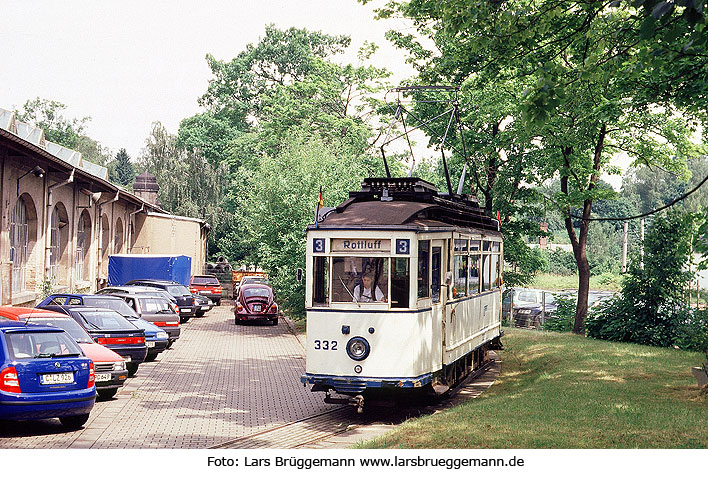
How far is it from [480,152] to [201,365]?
14.3m

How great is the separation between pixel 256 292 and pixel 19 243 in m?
11.6

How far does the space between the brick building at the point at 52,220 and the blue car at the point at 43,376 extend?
9.64m

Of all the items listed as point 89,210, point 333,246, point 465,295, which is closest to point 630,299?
point 465,295

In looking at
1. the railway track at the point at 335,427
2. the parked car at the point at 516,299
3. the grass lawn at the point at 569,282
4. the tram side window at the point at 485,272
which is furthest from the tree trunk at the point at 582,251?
the grass lawn at the point at 569,282

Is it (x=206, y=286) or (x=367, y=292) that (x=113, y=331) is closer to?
(x=367, y=292)

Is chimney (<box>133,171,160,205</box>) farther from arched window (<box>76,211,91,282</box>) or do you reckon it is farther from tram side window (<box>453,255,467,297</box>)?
tram side window (<box>453,255,467,297</box>)

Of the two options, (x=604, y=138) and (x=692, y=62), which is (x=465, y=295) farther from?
(x=604, y=138)

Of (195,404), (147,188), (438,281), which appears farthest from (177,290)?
(147,188)

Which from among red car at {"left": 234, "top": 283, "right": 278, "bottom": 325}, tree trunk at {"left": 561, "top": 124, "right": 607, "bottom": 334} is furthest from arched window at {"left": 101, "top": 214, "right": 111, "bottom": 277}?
tree trunk at {"left": 561, "top": 124, "right": 607, "bottom": 334}

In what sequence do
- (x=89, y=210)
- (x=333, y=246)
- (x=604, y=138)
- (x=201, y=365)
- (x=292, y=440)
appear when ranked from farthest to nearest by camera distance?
(x=89, y=210), (x=604, y=138), (x=201, y=365), (x=333, y=246), (x=292, y=440)

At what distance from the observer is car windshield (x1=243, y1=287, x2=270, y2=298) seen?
120ft

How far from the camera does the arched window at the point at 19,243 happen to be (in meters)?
27.5

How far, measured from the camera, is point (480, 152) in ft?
102

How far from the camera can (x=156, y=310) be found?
24.7m
